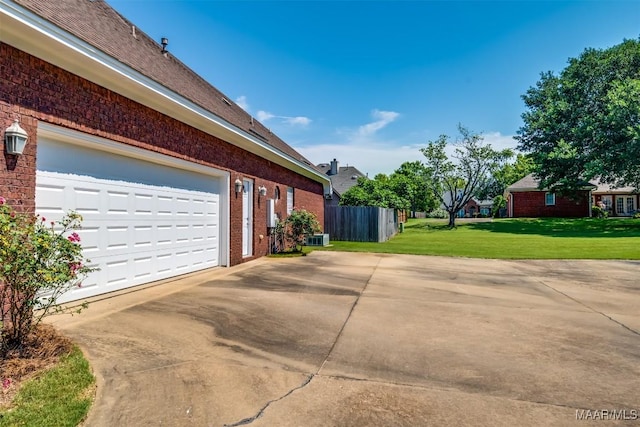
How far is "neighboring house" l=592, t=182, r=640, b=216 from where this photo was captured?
131 feet

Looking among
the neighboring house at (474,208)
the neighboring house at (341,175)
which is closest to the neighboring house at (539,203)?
the neighboring house at (341,175)

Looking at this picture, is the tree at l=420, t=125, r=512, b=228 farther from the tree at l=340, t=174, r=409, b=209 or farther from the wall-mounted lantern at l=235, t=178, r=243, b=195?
the wall-mounted lantern at l=235, t=178, r=243, b=195

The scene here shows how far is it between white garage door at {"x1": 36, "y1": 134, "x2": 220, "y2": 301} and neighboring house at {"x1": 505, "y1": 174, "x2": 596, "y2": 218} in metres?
36.1

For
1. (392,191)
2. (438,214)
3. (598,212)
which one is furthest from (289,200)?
(438,214)

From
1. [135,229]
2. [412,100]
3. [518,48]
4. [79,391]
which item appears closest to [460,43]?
[518,48]

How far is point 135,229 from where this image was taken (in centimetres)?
660

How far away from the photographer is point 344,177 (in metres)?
37.9

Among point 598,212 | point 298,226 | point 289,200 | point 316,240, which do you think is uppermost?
point 289,200

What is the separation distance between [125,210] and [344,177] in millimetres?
32316

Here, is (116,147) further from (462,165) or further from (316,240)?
(462,165)

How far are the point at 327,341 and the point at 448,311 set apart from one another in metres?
2.34

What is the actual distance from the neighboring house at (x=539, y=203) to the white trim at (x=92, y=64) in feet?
119

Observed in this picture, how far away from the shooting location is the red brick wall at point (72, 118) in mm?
4316

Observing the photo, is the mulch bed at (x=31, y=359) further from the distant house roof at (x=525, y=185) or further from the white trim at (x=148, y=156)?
the distant house roof at (x=525, y=185)
